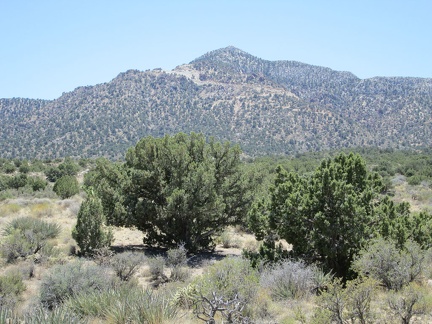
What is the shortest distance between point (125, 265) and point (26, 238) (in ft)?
16.5

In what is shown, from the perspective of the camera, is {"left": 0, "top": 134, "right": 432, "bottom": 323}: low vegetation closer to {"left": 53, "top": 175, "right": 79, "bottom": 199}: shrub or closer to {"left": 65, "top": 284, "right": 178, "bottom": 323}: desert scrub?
{"left": 65, "top": 284, "right": 178, "bottom": 323}: desert scrub

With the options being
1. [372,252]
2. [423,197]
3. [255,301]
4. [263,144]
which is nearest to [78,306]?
[255,301]

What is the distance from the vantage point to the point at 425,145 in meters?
98.7

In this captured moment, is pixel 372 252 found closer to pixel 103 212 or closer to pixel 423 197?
pixel 103 212

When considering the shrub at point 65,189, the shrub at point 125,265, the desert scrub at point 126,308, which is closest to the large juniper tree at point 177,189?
the shrub at point 125,265

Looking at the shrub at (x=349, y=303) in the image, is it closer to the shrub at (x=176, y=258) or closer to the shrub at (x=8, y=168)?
A: the shrub at (x=176, y=258)

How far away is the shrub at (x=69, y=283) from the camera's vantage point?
31.7 feet

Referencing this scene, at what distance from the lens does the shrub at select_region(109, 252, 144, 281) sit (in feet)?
40.3

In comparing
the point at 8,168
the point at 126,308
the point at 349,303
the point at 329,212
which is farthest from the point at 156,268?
the point at 8,168

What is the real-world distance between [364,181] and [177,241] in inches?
333

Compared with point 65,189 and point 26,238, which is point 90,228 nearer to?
point 26,238

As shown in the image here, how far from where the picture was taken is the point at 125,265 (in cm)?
1253

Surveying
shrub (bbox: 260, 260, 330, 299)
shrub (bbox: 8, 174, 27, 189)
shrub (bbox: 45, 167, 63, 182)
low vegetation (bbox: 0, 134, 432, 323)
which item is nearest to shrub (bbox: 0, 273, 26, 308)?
→ low vegetation (bbox: 0, 134, 432, 323)

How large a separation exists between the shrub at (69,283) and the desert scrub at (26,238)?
4.44m
